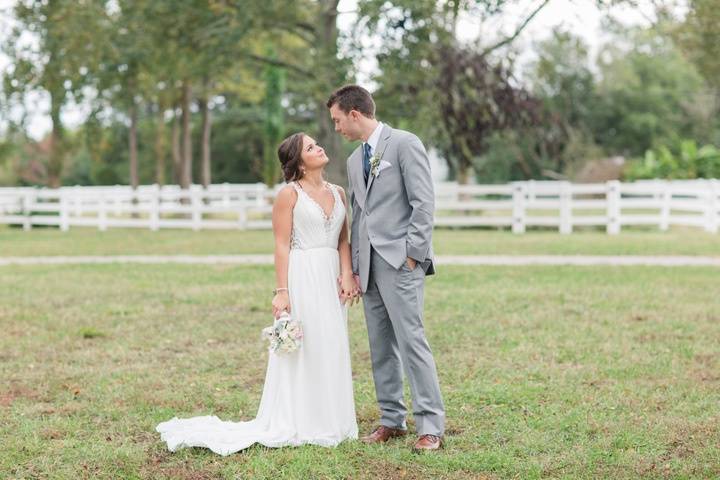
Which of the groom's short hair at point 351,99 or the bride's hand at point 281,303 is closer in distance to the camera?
the groom's short hair at point 351,99

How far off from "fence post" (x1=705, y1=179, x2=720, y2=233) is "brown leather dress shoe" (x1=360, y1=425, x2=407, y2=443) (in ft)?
57.3

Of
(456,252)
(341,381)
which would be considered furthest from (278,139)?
(341,381)

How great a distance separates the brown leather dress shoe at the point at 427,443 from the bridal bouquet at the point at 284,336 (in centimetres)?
88

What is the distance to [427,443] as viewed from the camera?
18.2ft

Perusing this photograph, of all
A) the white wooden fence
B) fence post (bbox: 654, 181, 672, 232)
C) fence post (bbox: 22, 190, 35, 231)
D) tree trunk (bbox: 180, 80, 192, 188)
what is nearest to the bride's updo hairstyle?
the white wooden fence

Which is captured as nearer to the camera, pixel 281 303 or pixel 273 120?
pixel 281 303

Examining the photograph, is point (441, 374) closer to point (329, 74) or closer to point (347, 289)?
point (347, 289)

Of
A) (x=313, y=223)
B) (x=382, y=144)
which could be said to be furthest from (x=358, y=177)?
(x=313, y=223)

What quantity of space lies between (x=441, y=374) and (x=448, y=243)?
11844mm

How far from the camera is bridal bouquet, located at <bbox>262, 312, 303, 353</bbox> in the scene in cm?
555

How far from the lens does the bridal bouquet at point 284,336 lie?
5.55 metres

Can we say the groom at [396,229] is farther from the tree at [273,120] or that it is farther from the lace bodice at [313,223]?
the tree at [273,120]

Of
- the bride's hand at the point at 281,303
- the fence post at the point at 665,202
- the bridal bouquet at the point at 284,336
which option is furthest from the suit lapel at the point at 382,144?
the fence post at the point at 665,202

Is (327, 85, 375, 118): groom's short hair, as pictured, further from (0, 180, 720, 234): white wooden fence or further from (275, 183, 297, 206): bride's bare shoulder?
(0, 180, 720, 234): white wooden fence
